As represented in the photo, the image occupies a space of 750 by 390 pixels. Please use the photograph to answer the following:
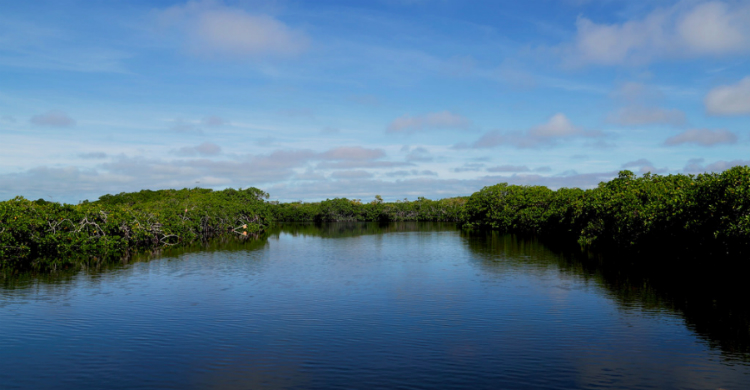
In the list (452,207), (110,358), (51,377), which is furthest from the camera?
(452,207)

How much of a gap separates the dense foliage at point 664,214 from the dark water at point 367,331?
448 centimetres

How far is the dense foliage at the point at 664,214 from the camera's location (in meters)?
30.2

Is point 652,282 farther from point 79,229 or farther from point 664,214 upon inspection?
point 79,229

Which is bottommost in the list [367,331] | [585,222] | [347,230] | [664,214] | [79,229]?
[367,331]

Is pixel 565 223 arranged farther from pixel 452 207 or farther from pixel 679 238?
pixel 452 207

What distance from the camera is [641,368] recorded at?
15508mm

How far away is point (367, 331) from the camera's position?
20062 millimetres

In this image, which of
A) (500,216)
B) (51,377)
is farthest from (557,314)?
(500,216)

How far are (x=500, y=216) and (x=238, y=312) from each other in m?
91.4

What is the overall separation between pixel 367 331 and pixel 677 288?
1940 centimetres

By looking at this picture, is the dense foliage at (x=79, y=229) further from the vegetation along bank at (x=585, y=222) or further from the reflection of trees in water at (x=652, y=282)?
the reflection of trees in water at (x=652, y=282)

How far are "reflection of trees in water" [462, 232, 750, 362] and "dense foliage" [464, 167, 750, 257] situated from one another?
2206 mm

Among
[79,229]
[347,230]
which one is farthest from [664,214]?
[347,230]

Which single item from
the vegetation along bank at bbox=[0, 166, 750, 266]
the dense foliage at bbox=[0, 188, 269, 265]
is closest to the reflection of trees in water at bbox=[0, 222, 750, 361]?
the vegetation along bank at bbox=[0, 166, 750, 266]
